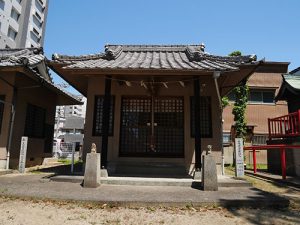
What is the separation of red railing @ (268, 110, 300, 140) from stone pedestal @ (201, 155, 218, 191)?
6504 mm

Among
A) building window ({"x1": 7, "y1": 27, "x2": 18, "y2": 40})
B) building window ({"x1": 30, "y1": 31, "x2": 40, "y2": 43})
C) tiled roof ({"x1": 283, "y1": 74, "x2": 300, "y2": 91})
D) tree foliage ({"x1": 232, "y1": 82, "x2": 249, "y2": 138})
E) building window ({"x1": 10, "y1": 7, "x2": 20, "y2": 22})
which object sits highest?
building window ({"x1": 10, "y1": 7, "x2": 20, "y2": 22})

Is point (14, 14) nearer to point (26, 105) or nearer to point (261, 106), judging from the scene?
point (26, 105)

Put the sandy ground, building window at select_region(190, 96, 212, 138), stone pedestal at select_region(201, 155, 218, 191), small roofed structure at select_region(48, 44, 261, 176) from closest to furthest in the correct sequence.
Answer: the sandy ground, stone pedestal at select_region(201, 155, 218, 191), small roofed structure at select_region(48, 44, 261, 176), building window at select_region(190, 96, 212, 138)

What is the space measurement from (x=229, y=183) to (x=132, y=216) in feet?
13.8

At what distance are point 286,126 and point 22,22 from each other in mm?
44199

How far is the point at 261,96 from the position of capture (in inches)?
963

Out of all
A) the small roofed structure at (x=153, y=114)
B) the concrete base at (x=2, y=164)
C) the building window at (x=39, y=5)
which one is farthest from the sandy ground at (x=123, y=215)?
the building window at (x=39, y=5)

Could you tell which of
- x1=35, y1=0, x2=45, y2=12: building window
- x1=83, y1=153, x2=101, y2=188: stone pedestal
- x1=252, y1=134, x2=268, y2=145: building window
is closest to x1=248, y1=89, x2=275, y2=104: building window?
x1=252, y1=134, x2=268, y2=145: building window

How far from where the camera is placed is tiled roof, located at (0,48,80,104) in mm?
11375

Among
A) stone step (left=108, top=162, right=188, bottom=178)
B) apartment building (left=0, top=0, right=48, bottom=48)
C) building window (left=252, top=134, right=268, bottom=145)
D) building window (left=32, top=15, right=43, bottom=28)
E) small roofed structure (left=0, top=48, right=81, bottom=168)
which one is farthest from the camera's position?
building window (left=32, top=15, right=43, bottom=28)

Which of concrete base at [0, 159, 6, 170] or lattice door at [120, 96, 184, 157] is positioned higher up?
lattice door at [120, 96, 184, 157]

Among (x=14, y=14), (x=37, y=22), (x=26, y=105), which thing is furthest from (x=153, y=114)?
(x=37, y=22)

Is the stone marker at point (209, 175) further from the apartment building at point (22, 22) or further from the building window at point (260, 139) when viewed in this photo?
the apartment building at point (22, 22)

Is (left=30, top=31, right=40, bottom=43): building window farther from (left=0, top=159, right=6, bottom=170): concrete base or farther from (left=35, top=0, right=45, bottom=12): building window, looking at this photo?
(left=0, top=159, right=6, bottom=170): concrete base
